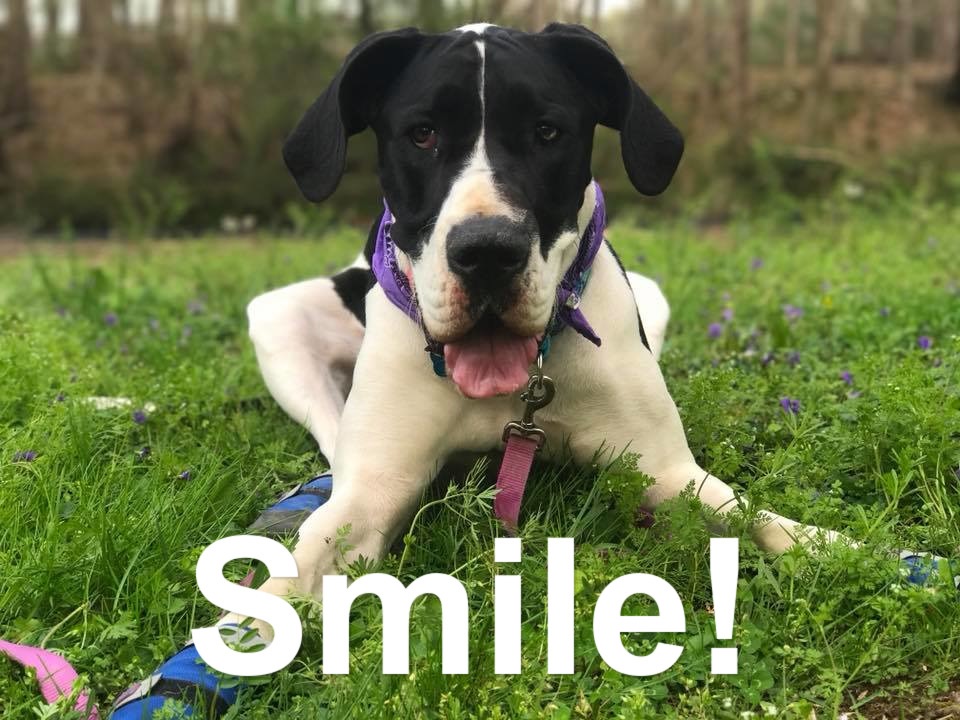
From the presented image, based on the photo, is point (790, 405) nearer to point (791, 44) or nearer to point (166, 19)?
point (166, 19)

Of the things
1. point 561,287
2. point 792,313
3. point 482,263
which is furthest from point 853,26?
point 482,263

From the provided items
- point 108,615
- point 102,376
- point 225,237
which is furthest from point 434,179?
point 225,237

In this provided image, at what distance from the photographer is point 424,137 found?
235 cm

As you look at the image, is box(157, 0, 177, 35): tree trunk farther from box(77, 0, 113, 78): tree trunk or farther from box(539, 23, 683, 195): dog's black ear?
box(539, 23, 683, 195): dog's black ear

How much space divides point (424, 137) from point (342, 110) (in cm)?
26

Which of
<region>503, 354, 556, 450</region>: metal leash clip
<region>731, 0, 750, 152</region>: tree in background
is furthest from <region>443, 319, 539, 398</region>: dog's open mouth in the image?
<region>731, 0, 750, 152</region>: tree in background

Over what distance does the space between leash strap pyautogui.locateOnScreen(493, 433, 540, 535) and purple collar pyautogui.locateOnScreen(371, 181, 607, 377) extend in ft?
0.71

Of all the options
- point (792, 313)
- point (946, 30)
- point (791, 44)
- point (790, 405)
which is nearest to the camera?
point (790, 405)

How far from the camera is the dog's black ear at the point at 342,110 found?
8.06ft

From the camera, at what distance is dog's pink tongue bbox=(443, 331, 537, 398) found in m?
2.33

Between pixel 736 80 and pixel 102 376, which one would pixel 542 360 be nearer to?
pixel 102 376

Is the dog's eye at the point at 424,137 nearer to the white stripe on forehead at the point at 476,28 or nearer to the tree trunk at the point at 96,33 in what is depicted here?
the white stripe on forehead at the point at 476,28

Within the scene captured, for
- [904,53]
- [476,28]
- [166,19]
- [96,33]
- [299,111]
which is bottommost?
[299,111]

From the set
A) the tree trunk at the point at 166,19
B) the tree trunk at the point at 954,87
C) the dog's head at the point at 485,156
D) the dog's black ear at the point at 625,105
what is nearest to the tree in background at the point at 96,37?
the tree trunk at the point at 166,19
